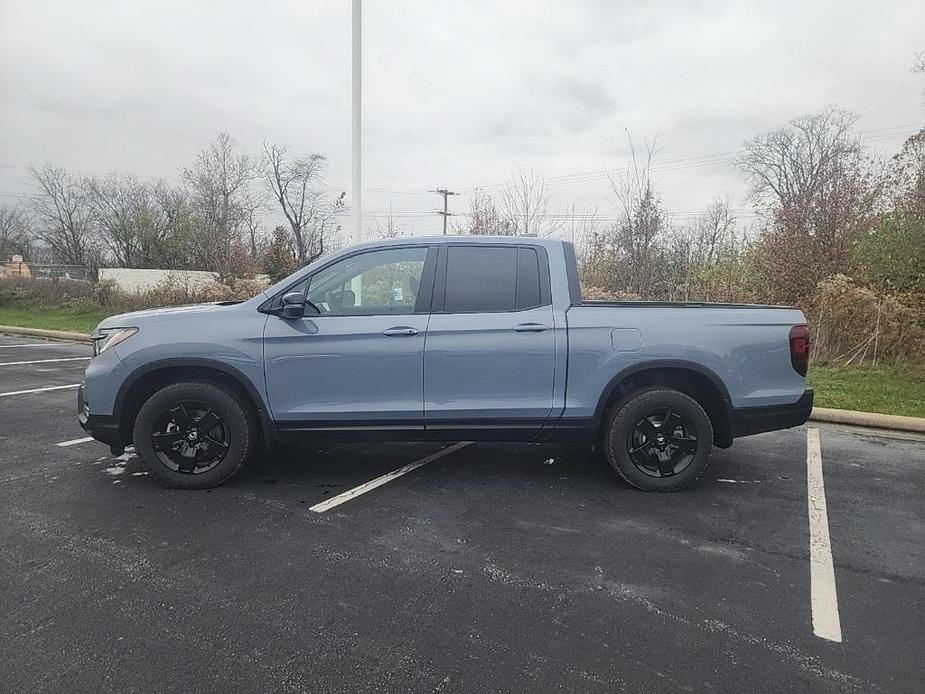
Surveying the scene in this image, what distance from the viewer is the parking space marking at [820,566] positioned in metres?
2.59

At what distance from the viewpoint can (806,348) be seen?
4137mm

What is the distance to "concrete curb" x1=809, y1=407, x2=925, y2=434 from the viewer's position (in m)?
6.26

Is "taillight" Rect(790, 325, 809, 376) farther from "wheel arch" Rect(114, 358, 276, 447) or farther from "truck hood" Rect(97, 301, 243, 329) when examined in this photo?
"truck hood" Rect(97, 301, 243, 329)

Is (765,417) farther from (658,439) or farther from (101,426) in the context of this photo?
(101,426)

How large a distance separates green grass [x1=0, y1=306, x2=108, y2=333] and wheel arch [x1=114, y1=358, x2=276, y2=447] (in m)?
14.5

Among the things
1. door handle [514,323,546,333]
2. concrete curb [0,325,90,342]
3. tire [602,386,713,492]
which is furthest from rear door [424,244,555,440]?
concrete curb [0,325,90,342]

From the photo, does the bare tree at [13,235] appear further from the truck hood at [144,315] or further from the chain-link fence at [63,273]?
the truck hood at [144,315]

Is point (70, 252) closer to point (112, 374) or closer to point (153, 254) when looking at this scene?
point (153, 254)

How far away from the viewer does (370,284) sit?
4254 mm

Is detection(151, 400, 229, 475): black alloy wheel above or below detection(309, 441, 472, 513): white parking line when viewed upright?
above

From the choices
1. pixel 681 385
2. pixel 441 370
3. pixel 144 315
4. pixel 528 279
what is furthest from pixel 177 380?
pixel 681 385

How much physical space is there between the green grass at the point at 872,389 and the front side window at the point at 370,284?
5.59 metres

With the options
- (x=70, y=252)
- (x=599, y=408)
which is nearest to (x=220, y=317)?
(x=599, y=408)

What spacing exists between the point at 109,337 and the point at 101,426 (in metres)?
0.64
